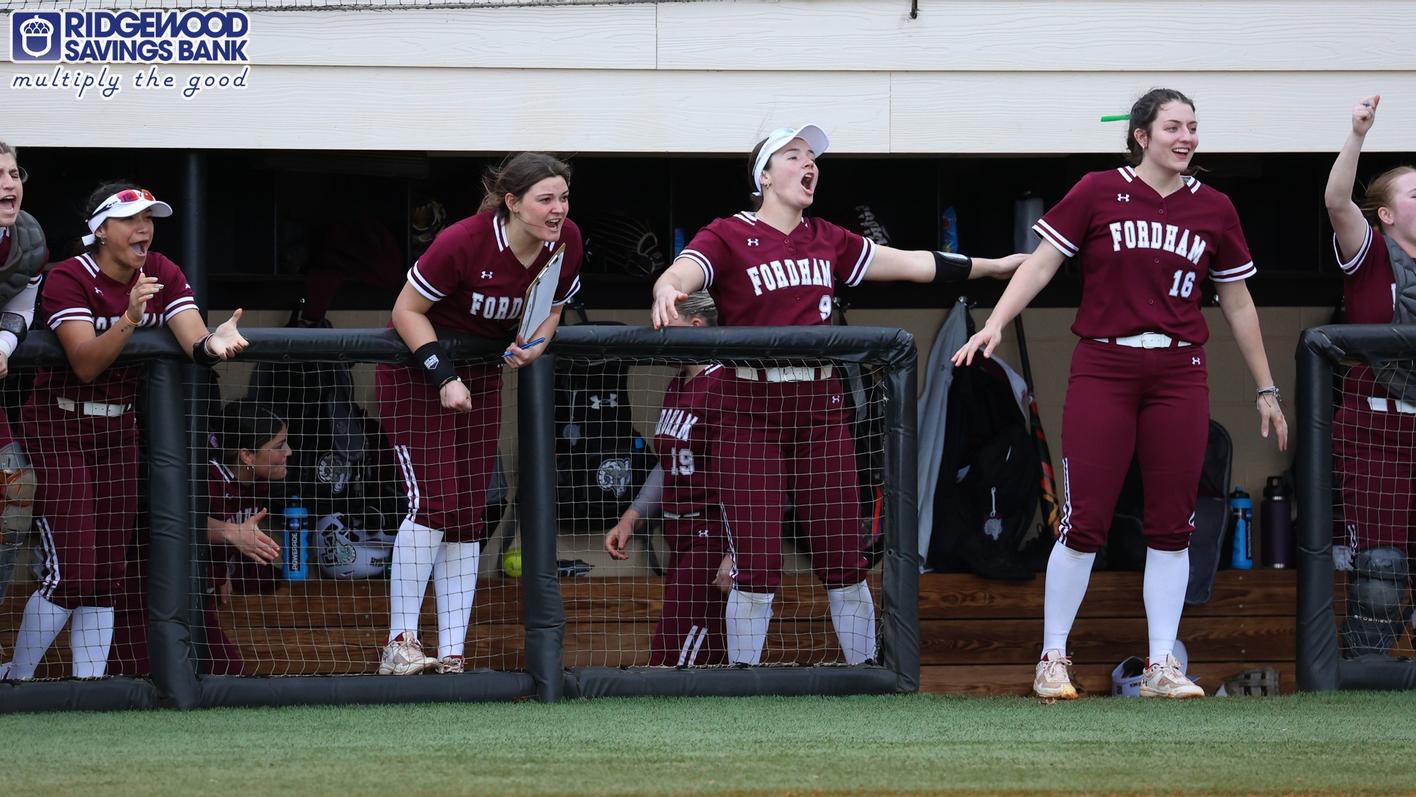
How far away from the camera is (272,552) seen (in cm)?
427

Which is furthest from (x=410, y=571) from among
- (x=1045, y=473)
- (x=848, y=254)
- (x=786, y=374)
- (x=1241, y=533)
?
(x=1241, y=533)

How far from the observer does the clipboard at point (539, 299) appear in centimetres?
398

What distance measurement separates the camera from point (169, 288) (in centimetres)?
419

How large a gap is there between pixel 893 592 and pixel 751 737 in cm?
87

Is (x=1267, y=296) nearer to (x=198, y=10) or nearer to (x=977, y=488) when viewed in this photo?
(x=977, y=488)

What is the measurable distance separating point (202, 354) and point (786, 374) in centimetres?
152

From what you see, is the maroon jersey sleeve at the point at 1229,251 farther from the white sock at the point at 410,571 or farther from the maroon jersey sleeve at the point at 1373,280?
the white sock at the point at 410,571

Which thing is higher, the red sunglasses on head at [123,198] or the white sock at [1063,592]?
the red sunglasses on head at [123,198]

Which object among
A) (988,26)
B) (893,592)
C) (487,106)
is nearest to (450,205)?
(487,106)

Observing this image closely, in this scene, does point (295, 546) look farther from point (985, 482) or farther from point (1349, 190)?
point (1349, 190)

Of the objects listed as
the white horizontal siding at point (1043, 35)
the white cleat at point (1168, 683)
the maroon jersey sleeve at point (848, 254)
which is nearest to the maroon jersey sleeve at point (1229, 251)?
the maroon jersey sleeve at point (848, 254)

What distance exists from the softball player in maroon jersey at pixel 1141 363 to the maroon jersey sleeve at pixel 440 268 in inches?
56.0

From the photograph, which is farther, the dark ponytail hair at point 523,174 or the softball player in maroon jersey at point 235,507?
the softball player in maroon jersey at point 235,507

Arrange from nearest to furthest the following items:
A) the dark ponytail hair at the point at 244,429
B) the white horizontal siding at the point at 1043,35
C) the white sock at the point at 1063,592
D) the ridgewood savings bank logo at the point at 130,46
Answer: the white sock at the point at 1063,592
the dark ponytail hair at the point at 244,429
the ridgewood savings bank logo at the point at 130,46
the white horizontal siding at the point at 1043,35
